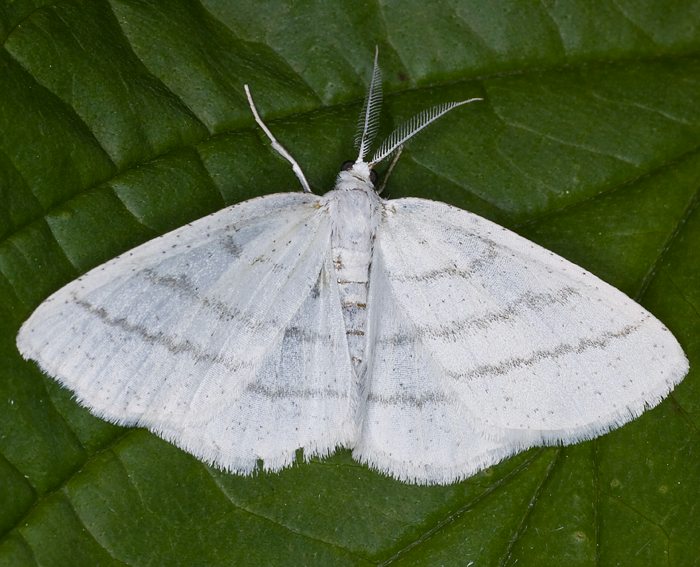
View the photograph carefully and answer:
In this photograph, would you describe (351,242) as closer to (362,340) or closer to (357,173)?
(357,173)

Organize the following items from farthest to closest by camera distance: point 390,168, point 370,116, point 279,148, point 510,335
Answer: point 390,168 < point 370,116 < point 279,148 < point 510,335

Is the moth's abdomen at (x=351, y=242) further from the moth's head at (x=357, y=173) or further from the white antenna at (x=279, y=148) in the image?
the white antenna at (x=279, y=148)

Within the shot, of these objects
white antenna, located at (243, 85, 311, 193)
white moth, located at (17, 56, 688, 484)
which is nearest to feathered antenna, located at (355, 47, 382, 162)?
white moth, located at (17, 56, 688, 484)

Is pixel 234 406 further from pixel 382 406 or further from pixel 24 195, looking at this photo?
pixel 24 195

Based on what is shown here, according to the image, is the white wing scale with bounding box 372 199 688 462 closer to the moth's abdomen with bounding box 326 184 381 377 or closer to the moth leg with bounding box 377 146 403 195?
the moth's abdomen with bounding box 326 184 381 377

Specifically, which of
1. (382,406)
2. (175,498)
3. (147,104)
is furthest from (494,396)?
(147,104)

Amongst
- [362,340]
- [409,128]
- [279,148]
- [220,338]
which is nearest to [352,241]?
[362,340]
